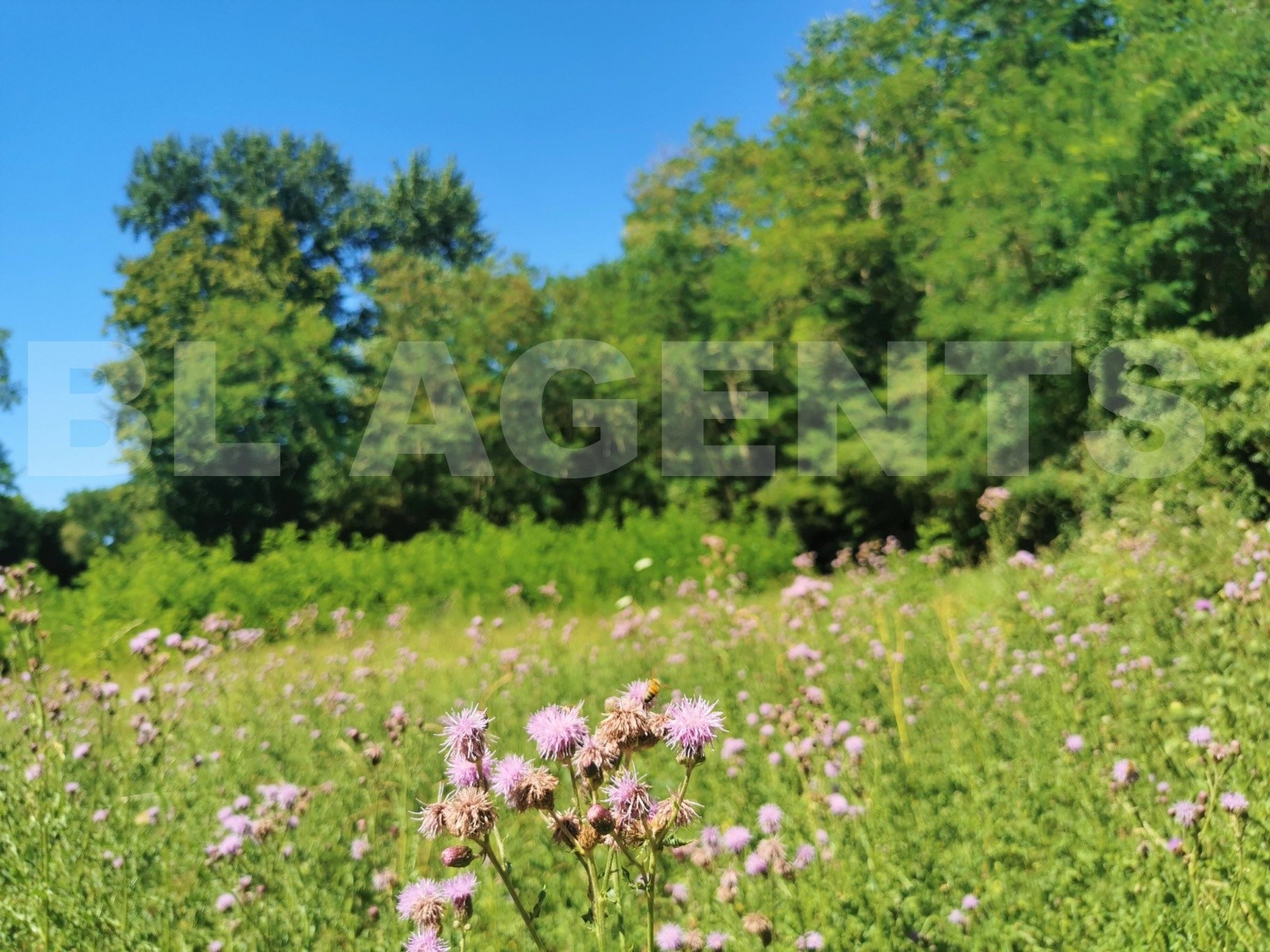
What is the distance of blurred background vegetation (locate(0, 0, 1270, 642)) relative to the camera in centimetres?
1050

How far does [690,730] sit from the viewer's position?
1.23 metres

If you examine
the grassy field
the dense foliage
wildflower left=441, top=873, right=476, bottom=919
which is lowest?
the grassy field

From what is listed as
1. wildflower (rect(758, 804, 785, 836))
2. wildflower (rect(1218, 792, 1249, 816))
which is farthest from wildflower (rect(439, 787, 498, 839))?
wildflower (rect(1218, 792, 1249, 816))

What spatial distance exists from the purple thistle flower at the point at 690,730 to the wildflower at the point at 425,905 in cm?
42

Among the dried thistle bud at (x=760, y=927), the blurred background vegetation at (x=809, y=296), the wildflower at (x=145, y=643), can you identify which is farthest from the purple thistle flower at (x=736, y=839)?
the blurred background vegetation at (x=809, y=296)

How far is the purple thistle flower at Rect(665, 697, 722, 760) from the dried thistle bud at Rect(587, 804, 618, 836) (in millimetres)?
136

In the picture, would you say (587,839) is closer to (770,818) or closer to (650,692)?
(650,692)

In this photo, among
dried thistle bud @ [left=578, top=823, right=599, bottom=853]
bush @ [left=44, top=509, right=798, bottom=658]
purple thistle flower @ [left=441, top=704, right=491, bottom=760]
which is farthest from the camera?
bush @ [left=44, top=509, right=798, bottom=658]

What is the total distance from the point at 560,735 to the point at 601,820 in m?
0.14

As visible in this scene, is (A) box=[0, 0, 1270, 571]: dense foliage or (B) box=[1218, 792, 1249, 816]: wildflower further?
(A) box=[0, 0, 1270, 571]: dense foliage

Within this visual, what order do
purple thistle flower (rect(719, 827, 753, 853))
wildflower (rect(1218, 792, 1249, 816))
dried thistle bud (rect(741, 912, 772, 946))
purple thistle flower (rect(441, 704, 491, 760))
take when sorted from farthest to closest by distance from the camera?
purple thistle flower (rect(719, 827, 753, 853)) < wildflower (rect(1218, 792, 1249, 816)) < dried thistle bud (rect(741, 912, 772, 946)) < purple thistle flower (rect(441, 704, 491, 760))

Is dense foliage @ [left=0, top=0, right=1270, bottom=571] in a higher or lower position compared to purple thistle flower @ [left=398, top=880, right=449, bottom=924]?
higher

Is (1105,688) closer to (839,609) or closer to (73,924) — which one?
(839,609)

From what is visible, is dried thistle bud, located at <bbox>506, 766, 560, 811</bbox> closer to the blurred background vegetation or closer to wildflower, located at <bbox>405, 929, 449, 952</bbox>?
wildflower, located at <bbox>405, 929, 449, 952</bbox>
